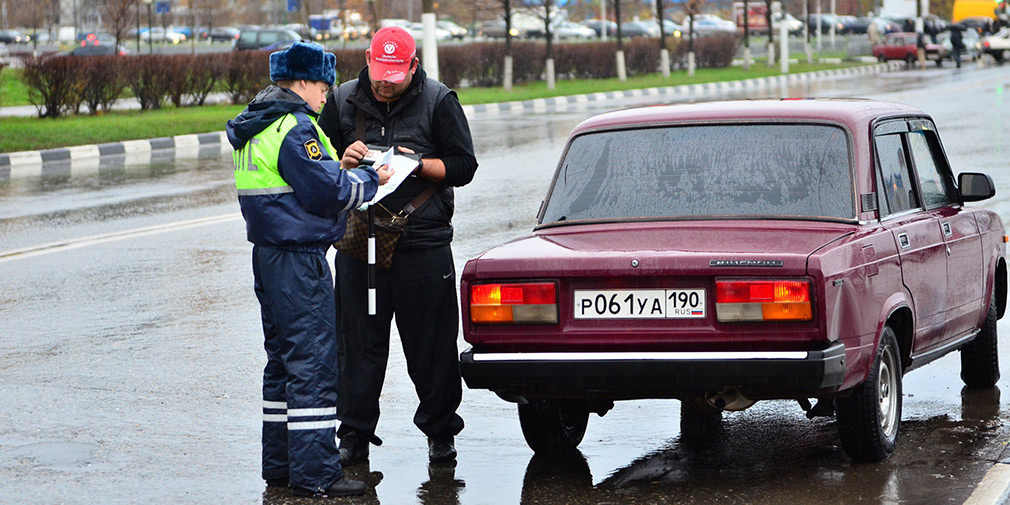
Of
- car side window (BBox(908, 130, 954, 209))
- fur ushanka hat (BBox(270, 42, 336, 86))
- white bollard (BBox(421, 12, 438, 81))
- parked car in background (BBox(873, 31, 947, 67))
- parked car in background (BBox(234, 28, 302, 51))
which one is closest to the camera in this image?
fur ushanka hat (BBox(270, 42, 336, 86))

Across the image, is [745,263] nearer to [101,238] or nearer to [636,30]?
[101,238]

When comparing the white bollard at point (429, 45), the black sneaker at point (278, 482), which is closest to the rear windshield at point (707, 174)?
the black sneaker at point (278, 482)

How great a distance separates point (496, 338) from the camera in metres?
5.15

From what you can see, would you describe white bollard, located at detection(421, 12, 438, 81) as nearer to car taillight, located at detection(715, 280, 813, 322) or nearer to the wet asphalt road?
the wet asphalt road

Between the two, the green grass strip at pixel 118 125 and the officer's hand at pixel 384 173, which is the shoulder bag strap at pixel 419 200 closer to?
the officer's hand at pixel 384 173

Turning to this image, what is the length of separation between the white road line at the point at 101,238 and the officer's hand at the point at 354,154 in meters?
6.63

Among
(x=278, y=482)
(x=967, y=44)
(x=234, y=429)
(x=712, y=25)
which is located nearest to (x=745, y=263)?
(x=278, y=482)

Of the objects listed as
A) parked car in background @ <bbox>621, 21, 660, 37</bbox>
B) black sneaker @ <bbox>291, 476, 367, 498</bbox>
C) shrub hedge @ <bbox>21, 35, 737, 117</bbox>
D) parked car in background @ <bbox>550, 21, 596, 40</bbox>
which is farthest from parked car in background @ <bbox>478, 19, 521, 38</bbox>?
black sneaker @ <bbox>291, 476, 367, 498</bbox>

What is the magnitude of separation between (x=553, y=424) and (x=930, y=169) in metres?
2.23

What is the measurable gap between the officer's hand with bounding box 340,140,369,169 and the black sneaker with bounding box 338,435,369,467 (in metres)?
1.08

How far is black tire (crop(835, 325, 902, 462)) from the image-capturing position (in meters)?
5.12

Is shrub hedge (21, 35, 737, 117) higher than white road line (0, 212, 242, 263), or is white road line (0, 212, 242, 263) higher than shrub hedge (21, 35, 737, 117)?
shrub hedge (21, 35, 737, 117)

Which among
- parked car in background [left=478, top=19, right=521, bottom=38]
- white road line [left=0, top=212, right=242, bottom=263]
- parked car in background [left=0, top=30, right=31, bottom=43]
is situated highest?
parked car in background [left=0, top=30, right=31, bottom=43]

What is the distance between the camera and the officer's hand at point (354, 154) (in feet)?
17.1
